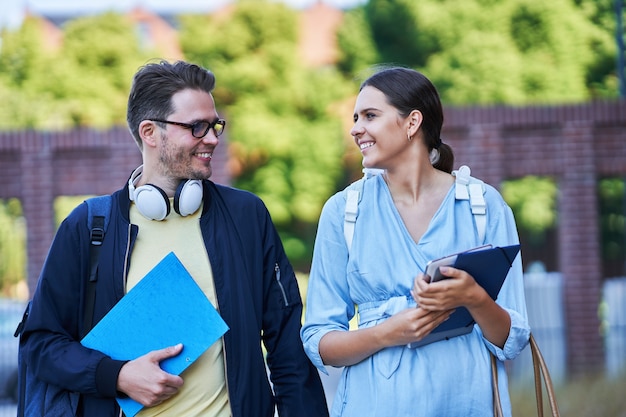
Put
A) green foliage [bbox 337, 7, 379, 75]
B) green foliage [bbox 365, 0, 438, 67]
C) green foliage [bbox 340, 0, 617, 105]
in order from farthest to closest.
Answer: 1. green foliage [bbox 337, 7, 379, 75]
2. green foliage [bbox 365, 0, 438, 67]
3. green foliage [bbox 340, 0, 617, 105]

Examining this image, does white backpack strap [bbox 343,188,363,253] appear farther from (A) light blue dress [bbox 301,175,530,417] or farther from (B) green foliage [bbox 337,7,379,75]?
(B) green foliage [bbox 337,7,379,75]

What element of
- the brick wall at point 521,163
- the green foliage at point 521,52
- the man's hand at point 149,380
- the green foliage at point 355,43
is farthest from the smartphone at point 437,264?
the green foliage at point 355,43

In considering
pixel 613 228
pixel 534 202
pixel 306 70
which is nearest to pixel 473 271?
pixel 613 228

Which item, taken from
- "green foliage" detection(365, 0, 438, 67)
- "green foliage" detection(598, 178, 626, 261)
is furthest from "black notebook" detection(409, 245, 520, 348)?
"green foliage" detection(365, 0, 438, 67)

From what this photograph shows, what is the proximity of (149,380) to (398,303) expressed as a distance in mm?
815

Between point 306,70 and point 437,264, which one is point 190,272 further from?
point 306,70

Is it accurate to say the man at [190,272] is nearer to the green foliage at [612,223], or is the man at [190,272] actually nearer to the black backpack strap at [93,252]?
the black backpack strap at [93,252]

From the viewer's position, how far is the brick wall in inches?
406

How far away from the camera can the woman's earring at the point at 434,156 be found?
10.2ft

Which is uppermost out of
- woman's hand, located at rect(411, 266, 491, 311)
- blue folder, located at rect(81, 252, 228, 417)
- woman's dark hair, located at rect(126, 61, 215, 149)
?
woman's dark hair, located at rect(126, 61, 215, 149)

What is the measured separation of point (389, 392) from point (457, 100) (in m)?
29.2

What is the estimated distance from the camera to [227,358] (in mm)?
3105

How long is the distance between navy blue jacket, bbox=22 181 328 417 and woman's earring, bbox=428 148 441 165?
2.11ft

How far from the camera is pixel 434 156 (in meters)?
3.13
